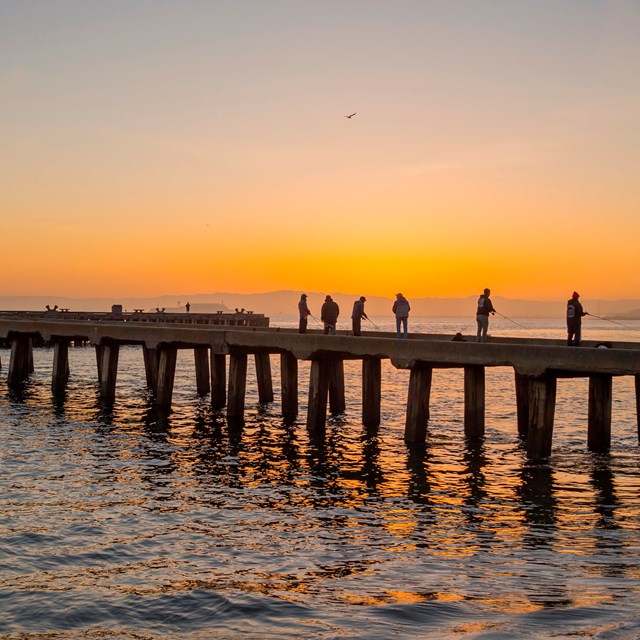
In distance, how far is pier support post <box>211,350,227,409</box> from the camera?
34125 mm

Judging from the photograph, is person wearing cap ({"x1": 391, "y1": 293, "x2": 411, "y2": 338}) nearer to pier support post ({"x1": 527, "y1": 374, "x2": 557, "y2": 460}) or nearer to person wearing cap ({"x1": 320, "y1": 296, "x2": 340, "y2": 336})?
person wearing cap ({"x1": 320, "y1": 296, "x2": 340, "y2": 336})

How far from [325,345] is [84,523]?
40.3 feet

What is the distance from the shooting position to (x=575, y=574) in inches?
529

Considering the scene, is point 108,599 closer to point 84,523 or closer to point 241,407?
point 84,523

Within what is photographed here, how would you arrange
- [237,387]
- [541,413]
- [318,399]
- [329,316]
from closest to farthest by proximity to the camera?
[541,413] → [318,399] → [329,316] → [237,387]

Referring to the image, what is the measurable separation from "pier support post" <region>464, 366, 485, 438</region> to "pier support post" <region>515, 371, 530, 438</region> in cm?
215

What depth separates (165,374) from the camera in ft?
115

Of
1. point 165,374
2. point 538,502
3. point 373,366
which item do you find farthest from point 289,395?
point 538,502

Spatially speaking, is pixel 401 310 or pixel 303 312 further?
pixel 303 312

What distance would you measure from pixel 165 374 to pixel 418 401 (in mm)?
12813

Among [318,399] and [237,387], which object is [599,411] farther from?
[237,387]

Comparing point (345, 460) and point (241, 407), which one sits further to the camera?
point (241, 407)

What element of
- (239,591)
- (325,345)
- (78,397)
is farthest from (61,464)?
(78,397)

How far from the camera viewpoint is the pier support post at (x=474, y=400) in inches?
1048
